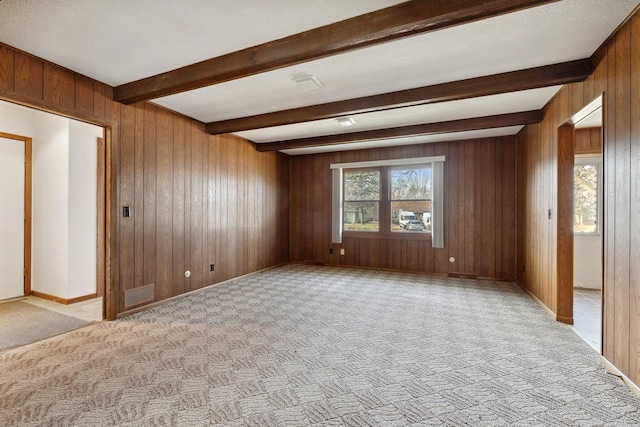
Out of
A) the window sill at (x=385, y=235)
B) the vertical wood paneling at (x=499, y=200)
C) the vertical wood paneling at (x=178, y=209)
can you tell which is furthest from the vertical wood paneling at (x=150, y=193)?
the vertical wood paneling at (x=499, y=200)

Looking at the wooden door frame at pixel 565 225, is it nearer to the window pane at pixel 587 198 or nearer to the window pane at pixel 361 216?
the window pane at pixel 587 198

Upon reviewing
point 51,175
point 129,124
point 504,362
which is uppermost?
point 129,124

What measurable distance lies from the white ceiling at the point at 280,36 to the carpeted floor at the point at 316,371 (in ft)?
8.05

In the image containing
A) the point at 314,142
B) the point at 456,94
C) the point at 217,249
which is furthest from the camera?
the point at 314,142

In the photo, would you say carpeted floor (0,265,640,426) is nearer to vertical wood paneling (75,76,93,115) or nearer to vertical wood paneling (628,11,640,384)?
vertical wood paneling (628,11,640,384)

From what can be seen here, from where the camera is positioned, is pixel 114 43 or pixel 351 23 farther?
pixel 114 43

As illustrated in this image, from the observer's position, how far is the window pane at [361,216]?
5953 mm

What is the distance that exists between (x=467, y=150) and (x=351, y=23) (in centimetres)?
404

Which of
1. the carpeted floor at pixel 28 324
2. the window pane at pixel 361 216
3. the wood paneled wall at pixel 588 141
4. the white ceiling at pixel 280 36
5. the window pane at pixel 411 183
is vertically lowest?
the carpeted floor at pixel 28 324

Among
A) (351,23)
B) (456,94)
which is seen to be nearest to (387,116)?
(456,94)

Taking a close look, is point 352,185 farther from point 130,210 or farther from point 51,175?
point 51,175

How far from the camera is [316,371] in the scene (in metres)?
2.10

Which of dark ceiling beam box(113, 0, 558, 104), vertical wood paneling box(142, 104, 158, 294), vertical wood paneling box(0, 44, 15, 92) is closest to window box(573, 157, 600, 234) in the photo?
dark ceiling beam box(113, 0, 558, 104)

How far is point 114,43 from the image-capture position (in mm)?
2266
